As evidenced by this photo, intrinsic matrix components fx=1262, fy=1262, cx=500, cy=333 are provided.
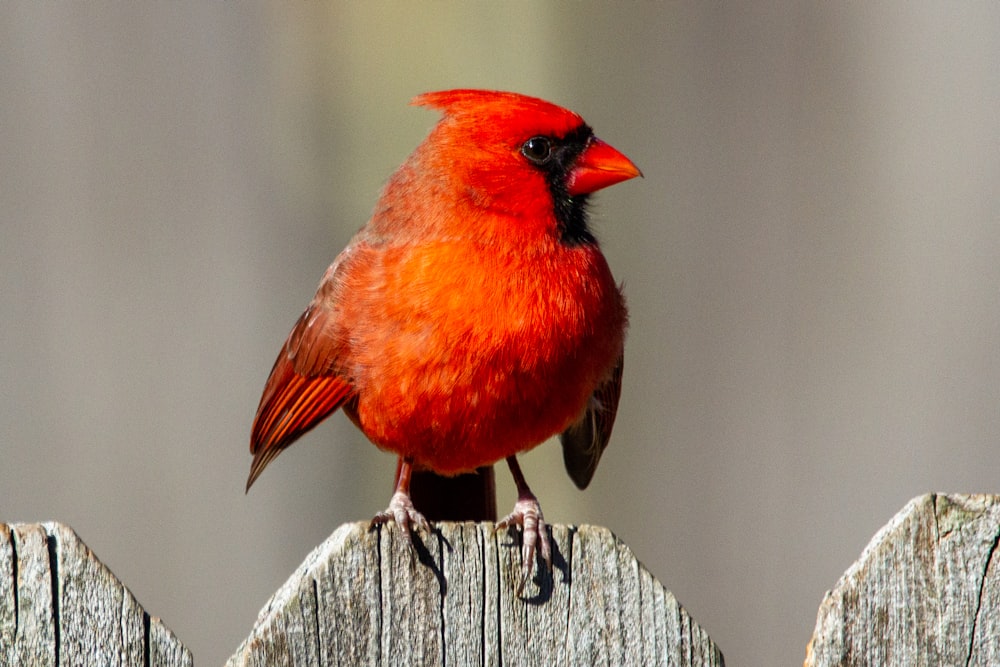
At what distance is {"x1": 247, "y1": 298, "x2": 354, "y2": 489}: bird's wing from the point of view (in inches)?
109

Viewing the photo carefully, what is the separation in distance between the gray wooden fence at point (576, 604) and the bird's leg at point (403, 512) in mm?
21

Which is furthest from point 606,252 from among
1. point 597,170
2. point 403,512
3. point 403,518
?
point 403,518

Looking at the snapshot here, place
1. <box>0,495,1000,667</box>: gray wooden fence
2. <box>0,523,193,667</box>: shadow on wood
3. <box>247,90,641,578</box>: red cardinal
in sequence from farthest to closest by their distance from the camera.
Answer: <box>247,90,641,578</box>: red cardinal < <box>0,495,1000,667</box>: gray wooden fence < <box>0,523,193,667</box>: shadow on wood

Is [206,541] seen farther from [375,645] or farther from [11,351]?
[375,645]

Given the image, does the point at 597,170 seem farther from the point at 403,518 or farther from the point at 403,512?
the point at 403,518

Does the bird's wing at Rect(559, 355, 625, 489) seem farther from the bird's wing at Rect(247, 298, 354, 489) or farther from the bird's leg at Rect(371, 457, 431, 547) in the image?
the bird's wing at Rect(247, 298, 354, 489)

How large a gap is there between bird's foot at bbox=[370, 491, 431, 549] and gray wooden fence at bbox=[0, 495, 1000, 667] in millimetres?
18

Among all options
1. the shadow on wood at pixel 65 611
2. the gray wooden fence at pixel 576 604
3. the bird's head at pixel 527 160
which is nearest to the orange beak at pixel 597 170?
the bird's head at pixel 527 160

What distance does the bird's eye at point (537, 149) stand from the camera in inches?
110

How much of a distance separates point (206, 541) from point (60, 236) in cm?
76

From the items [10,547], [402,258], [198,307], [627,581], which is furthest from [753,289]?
[10,547]

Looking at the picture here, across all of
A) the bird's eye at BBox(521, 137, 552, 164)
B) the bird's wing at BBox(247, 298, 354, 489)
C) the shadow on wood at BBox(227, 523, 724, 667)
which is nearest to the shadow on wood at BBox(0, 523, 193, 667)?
the shadow on wood at BBox(227, 523, 724, 667)

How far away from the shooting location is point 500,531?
1.69 m

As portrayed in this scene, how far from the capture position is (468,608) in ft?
5.38
